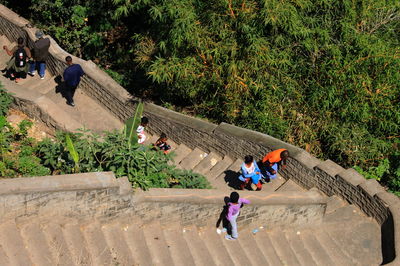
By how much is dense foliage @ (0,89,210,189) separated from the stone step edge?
41.6 inches

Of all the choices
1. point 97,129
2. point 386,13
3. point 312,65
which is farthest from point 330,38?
point 97,129

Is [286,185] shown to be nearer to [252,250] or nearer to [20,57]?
[252,250]

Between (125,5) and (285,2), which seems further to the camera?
(125,5)

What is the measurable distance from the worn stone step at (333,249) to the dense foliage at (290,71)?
1.96 meters

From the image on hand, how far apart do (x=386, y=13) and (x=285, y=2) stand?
303 cm

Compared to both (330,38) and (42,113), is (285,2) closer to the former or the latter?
(330,38)

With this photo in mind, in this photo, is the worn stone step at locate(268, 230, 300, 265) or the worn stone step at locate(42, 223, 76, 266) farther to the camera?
the worn stone step at locate(268, 230, 300, 265)

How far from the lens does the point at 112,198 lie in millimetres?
8844

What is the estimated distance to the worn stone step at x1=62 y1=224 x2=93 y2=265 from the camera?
820cm

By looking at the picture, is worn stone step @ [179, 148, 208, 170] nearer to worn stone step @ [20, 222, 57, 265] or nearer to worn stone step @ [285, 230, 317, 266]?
worn stone step @ [285, 230, 317, 266]

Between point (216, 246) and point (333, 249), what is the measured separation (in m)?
2.54

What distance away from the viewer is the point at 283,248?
34.8 ft

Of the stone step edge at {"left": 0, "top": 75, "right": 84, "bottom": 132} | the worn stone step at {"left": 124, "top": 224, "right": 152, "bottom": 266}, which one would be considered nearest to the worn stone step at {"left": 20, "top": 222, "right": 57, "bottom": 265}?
the worn stone step at {"left": 124, "top": 224, "right": 152, "bottom": 266}

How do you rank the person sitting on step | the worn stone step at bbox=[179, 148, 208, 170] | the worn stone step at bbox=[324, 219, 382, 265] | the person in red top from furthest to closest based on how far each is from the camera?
the worn stone step at bbox=[179, 148, 208, 170]
the person sitting on step
the person in red top
the worn stone step at bbox=[324, 219, 382, 265]
